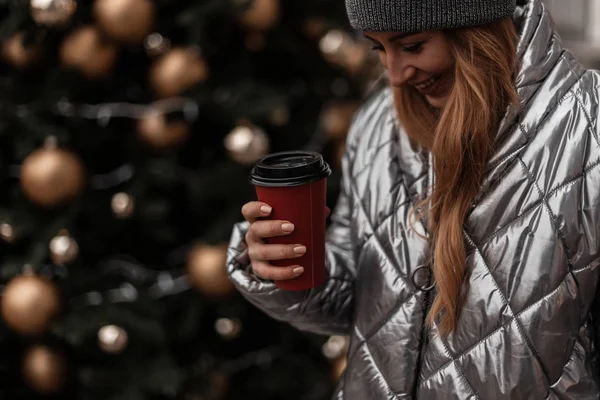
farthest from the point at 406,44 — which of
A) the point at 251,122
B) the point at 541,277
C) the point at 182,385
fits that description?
the point at 182,385

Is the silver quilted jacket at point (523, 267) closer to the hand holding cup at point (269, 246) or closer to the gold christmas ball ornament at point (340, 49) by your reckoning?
the hand holding cup at point (269, 246)

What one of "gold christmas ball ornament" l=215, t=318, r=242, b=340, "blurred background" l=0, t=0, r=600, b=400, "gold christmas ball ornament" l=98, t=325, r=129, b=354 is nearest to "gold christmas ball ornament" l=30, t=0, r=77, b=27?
"blurred background" l=0, t=0, r=600, b=400

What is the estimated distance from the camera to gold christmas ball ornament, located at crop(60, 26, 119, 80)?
67.2 inches

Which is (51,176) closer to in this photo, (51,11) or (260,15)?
(51,11)

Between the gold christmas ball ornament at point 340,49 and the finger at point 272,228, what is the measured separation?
1.00 meters

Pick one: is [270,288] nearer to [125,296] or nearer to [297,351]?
[125,296]

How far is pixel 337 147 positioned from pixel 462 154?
1.08 meters

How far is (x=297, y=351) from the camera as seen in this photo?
2053mm

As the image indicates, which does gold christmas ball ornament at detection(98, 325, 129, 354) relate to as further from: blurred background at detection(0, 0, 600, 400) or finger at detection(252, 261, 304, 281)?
finger at detection(252, 261, 304, 281)

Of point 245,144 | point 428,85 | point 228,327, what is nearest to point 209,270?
point 228,327

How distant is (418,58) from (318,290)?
1.28 ft

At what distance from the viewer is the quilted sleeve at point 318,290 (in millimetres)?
1091

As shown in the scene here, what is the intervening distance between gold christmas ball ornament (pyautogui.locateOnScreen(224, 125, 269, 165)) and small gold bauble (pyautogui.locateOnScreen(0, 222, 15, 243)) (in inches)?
21.8

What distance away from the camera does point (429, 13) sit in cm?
90
